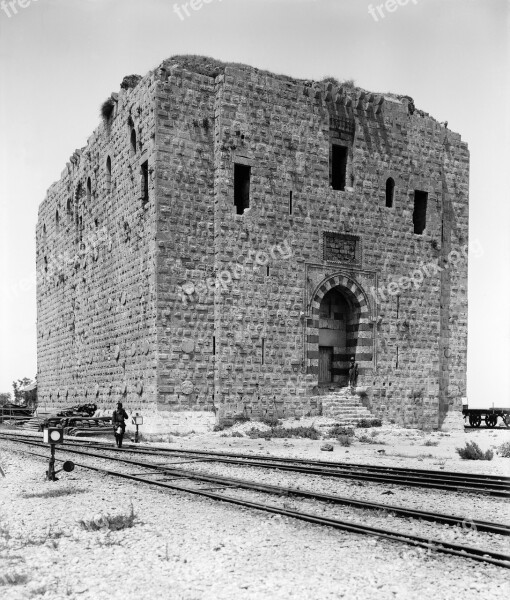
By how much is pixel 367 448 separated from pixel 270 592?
12929 mm

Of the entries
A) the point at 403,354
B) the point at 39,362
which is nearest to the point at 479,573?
the point at 403,354

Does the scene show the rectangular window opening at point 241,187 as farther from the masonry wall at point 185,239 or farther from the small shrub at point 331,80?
the small shrub at point 331,80

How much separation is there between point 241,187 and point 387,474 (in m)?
12.5

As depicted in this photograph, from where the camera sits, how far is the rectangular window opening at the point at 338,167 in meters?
23.9

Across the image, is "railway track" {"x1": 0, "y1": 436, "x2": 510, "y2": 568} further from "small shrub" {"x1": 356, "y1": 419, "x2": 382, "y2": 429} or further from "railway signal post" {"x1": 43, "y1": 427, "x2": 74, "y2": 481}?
"small shrub" {"x1": 356, "y1": 419, "x2": 382, "y2": 429}

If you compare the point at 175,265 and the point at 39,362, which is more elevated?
the point at 175,265

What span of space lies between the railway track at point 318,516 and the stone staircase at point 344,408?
10458 millimetres

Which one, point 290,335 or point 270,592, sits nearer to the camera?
point 270,592

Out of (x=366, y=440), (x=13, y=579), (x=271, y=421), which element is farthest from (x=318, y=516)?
(x=271, y=421)

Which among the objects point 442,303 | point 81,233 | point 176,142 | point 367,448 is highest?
point 176,142

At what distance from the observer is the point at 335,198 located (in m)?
23.2

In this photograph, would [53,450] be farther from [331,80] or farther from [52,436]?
[331,80]

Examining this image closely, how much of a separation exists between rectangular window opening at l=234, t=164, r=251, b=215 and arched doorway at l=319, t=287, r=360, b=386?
420cm

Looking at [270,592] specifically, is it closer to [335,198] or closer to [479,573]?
[479,573]
